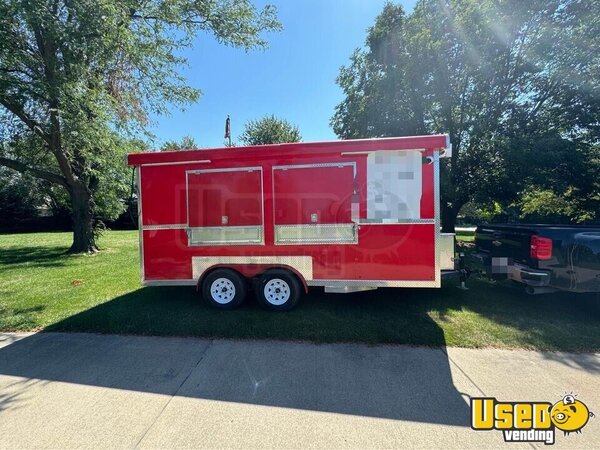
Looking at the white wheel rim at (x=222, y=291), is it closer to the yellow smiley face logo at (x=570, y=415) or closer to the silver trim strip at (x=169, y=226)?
the silver trim strip at (x=169, y=226)

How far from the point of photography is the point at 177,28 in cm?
1204

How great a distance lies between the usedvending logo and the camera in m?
2.78

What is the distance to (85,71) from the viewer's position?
8.48 meters

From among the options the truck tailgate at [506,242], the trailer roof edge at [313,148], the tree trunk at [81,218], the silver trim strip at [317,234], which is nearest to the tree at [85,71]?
the tree trunk at [81,218]

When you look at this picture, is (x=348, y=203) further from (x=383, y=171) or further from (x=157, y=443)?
(x=157, y=443)

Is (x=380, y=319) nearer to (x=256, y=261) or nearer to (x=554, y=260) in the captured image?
(x=256, y=261)

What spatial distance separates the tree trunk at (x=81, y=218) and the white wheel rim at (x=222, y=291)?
35.3 ft

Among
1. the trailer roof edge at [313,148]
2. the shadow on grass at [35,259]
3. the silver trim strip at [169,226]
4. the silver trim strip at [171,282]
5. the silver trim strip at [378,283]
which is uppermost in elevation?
the trailer roof edge at [313,148]

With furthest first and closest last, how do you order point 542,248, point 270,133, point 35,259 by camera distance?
point 270,133 < point 35,259 < point 542,248

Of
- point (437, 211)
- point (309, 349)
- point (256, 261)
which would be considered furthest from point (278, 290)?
point (437, 211)

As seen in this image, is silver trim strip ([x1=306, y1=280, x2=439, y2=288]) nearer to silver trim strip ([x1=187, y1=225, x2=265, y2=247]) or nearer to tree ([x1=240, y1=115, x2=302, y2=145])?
silver trim strip ([x1=187, y1=225, x2=265, y2=247])

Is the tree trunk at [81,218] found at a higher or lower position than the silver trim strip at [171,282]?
higher

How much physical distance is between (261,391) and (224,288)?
265 cm

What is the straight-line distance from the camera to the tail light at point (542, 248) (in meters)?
5.11
